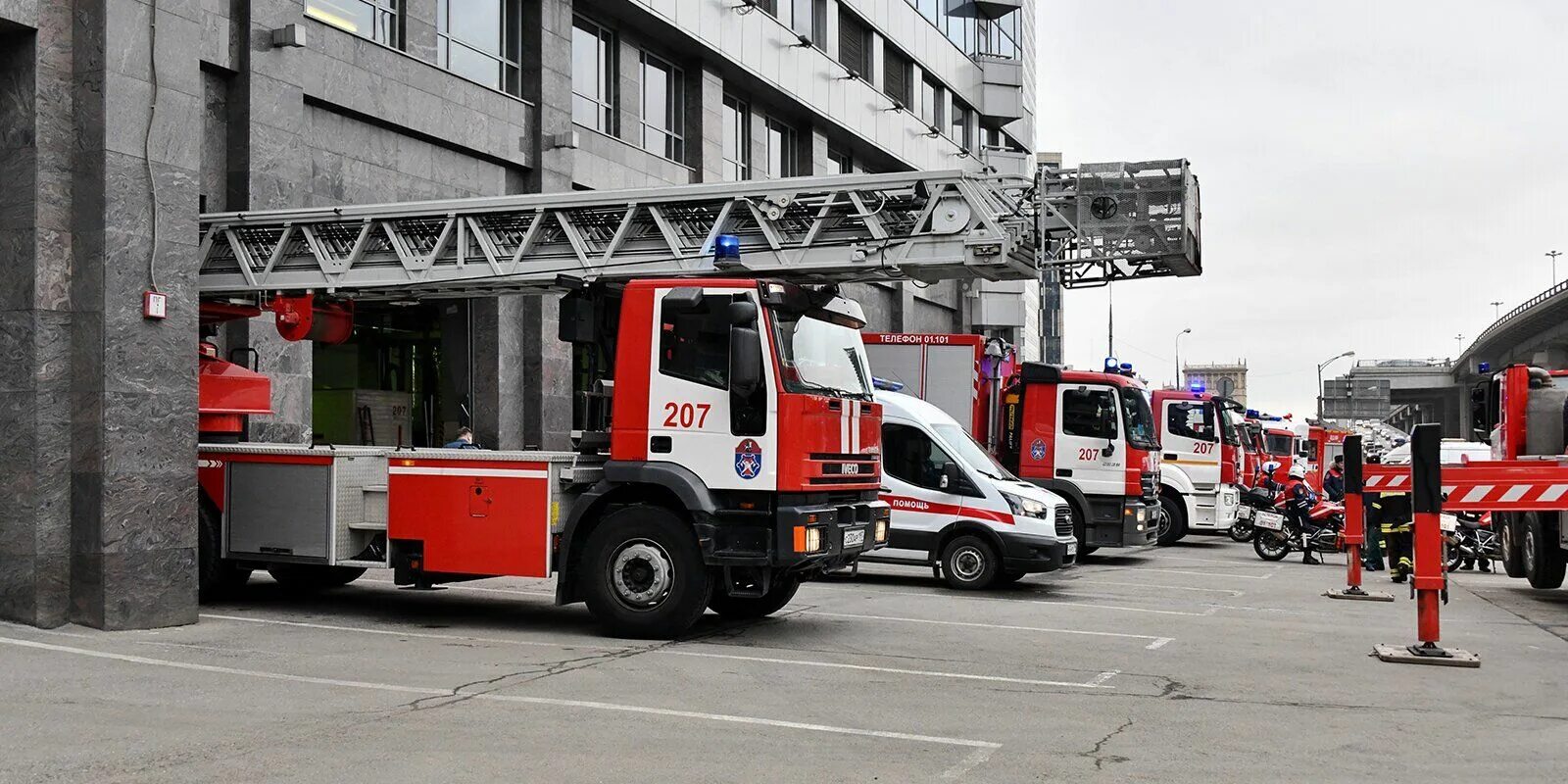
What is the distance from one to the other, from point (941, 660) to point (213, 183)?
1152cm

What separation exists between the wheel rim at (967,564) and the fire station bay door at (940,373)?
11.5ft

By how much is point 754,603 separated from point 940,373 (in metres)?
7.18

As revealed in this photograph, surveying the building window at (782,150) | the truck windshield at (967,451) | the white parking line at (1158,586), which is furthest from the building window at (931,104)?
the truck windshield at (967,451)

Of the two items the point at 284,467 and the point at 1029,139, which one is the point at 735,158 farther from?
the point at 1029,139

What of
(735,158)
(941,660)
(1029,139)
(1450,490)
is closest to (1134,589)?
(1450,490)

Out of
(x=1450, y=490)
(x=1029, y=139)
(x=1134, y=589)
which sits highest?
(x=1029, y=139)

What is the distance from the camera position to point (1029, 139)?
56438 millimetres

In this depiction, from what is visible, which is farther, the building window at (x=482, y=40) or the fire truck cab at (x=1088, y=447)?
the building window at (x=482, y=40)

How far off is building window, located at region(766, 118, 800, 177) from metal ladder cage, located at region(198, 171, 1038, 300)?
19723 millimetres

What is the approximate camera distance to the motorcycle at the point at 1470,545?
21125mm

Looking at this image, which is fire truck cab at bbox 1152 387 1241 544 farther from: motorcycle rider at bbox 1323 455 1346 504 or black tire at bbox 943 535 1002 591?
black tire at bbox 943 535 1002 591

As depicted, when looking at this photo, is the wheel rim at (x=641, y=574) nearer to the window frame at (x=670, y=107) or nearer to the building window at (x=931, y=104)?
the window frame at (x=670, y=107)

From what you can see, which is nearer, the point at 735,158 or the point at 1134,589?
the point at 1134,589

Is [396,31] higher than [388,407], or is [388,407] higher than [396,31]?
[396,31]
